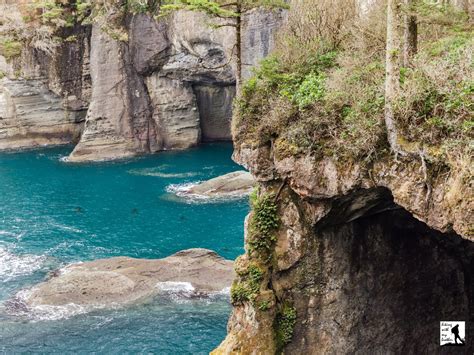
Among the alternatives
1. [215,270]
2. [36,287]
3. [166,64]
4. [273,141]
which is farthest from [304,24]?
[166,64]

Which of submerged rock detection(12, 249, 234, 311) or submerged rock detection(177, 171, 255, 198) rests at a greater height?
submerged rock detection(177, 171, 255, 198)

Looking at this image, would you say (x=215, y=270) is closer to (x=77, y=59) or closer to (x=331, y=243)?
(x=331, y=243)

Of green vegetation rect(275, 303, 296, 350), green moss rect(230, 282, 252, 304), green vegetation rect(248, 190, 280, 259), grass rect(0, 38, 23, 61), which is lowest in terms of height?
green vegetation rect(275, 303, 296, 350)

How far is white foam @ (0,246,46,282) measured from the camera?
29986 millimetres

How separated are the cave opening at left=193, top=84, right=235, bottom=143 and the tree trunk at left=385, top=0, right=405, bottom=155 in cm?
4487

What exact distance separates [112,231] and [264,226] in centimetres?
2171

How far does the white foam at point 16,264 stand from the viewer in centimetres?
2999

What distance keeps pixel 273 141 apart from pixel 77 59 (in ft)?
151

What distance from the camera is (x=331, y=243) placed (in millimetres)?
16172

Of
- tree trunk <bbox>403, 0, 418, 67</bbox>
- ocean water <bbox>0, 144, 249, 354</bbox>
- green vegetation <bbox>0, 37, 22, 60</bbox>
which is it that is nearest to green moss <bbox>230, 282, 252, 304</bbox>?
ocean water <bbox>0, 144, 249, 354</bbox>

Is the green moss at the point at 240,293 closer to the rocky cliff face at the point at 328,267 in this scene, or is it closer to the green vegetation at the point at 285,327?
the rocky cliff face at the point at 328,267

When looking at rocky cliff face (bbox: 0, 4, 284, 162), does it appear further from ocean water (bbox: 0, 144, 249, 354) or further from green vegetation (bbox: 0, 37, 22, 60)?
ocean water (bbox: 0, 144, 249, 354)

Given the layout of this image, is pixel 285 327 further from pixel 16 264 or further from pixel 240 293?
pixel 16 264

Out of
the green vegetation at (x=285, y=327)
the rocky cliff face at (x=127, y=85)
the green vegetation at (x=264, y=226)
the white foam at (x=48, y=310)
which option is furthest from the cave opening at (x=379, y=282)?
the rocky cliff face at (x=127, y=85)
